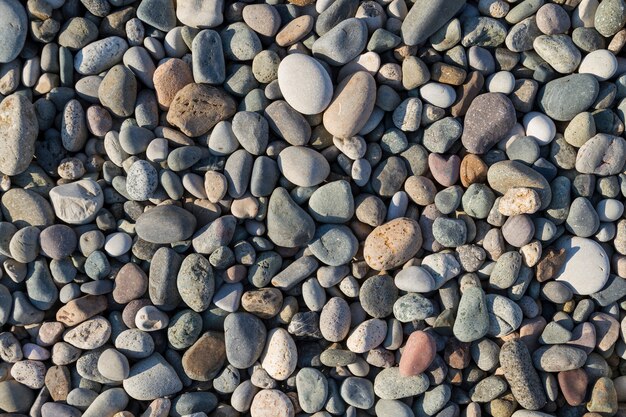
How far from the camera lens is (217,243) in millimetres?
1972

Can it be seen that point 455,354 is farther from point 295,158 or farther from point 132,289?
point 132,289

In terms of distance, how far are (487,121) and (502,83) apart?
169 mm

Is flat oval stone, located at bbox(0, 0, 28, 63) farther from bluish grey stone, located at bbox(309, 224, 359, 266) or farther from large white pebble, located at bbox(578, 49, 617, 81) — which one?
large white pebble, located at bbox(578, 49, 617, 81)

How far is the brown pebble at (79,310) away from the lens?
6.43ft

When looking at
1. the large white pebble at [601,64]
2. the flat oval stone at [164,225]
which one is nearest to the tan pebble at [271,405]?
the flat oval stone at [164,225]

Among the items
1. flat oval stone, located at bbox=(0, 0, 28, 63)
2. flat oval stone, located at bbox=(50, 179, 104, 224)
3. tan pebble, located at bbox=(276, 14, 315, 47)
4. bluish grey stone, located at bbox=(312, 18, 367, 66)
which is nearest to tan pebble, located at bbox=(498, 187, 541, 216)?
bluish grey stone, located at bbox=(312, 18, 367, 66)

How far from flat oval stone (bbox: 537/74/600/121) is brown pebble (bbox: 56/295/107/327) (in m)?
1.84

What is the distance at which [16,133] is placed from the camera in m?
1.96

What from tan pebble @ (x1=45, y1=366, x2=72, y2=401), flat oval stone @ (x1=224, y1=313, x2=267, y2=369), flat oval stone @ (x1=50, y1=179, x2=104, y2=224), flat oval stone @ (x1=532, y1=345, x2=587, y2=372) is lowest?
tan pebble @ (x1=45, y1=366, x2=72, y2=401)

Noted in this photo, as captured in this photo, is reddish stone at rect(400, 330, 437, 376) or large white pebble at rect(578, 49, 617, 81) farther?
large white pebble at rect(578, 49, 617, 81)

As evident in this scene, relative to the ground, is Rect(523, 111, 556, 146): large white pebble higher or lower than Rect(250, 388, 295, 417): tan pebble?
higher

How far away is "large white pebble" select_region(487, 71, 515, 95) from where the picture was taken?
2062 millimetres

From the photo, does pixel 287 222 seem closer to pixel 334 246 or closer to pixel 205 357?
pixel 334 246

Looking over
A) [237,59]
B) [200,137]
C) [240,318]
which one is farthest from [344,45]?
[240,318]
